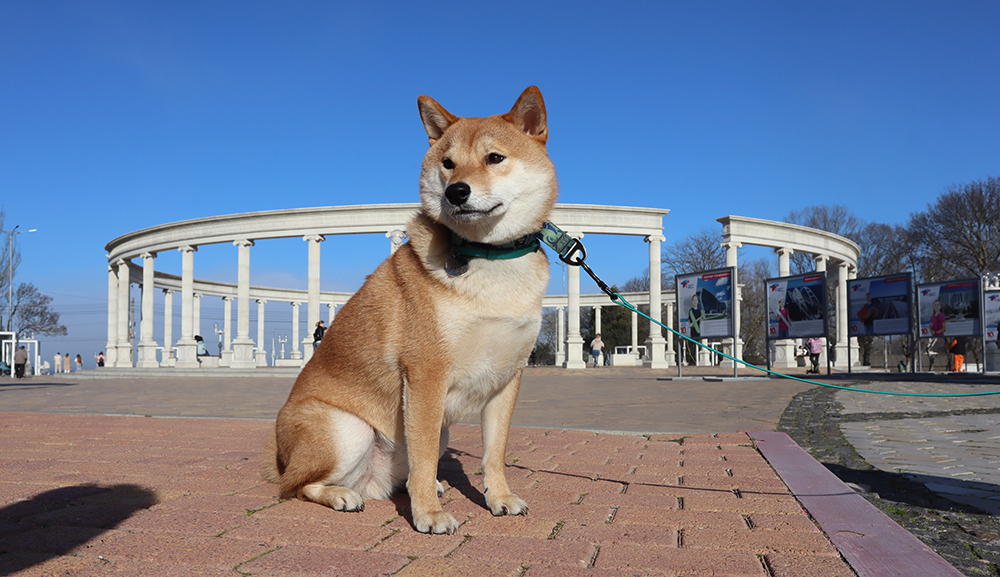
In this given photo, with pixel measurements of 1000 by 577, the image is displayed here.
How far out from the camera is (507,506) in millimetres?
2953

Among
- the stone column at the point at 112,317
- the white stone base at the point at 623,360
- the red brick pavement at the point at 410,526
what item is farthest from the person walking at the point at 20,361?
the red brick pavement at the point at 410,526

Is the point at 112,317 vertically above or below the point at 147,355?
above

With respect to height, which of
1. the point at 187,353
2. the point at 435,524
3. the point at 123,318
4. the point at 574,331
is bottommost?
the point at 187,353

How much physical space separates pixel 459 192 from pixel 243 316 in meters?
38.8

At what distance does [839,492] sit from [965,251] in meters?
41.0

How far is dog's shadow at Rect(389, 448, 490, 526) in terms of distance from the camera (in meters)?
3.15

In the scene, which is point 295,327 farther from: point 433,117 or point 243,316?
point 433,117

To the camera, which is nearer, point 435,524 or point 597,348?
point 435,524

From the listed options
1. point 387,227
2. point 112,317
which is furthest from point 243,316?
point 112,317

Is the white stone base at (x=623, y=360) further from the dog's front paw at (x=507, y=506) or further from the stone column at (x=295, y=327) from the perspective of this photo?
the dog's front paw at (x=507, y=506)

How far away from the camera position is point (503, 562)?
2299 millimetres

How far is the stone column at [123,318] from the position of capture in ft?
141

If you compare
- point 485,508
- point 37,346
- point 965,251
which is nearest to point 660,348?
point 965,251

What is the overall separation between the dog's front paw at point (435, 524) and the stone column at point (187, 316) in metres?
39.0
